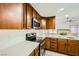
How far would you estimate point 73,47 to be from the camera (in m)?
3.57

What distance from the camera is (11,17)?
2154 millimetres

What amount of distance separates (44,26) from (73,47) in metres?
1.83

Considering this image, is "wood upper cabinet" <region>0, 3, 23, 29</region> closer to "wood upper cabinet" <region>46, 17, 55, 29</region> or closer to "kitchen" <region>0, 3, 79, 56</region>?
"kitchen" <region>0, 3, 79, 56</region>

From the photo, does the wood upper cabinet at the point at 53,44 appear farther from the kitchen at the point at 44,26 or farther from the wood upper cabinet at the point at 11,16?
the wood upper cabinet at the point at 11,16

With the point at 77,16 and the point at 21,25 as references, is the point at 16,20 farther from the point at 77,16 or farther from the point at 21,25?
the point at 77,16

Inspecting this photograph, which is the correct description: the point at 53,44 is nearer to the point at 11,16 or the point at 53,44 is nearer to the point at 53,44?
the point at 53,44

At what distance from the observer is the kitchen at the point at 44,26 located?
2.15 m

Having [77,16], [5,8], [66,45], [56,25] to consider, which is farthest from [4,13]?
[77,16]

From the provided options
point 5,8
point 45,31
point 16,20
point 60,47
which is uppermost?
point 5,8

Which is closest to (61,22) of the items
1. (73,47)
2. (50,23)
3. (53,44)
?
(50,23)

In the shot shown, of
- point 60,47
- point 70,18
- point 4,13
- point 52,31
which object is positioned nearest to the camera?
point 4,13

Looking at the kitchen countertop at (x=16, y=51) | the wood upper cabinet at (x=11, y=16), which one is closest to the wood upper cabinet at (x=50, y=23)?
the wood upper cabinet at (x=11, y=16)

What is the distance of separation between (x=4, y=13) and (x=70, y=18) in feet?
10.3

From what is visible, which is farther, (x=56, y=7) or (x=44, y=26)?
(x=44, y=26)
